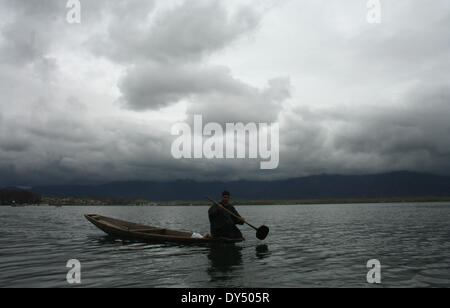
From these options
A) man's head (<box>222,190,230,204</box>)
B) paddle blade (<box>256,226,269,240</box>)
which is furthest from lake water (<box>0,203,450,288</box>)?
man's head (<box>222,190,230,204</box>)

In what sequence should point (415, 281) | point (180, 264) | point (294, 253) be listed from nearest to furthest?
point (415, 281)
point (180, 264)
point (294, 253)

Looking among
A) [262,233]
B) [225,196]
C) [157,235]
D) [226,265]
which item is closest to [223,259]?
[226,265]

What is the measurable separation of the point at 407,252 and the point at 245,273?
451 inches

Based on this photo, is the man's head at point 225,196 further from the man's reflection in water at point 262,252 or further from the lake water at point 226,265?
the man's reflection in water at point 262,252

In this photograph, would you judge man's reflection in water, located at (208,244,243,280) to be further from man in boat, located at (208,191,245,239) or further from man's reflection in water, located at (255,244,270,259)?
man's reflection in water, located at (255,244,270,259)

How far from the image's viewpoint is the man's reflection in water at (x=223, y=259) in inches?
548

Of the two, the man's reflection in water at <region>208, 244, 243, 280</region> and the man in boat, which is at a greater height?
the man in boat

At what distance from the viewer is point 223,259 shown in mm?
16859

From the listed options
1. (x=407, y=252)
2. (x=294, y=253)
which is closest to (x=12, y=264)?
(x=294, y=253)

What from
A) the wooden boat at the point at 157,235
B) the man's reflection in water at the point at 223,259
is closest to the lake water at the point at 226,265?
the man's reflection in water at the point at 223,259

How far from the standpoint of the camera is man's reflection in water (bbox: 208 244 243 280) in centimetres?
1393

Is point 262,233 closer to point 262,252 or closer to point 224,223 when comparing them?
point 262,252
